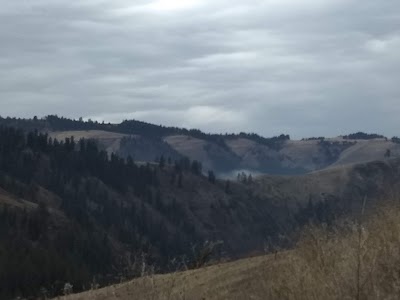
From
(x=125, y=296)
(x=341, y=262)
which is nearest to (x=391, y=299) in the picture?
(x=341, y=262)

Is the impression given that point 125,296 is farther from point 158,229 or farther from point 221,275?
point 158,229

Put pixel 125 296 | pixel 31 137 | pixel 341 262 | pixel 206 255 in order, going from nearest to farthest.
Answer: pixel 341 262 < pixel 125 296 < pixel 206 255 < pixel 31 137

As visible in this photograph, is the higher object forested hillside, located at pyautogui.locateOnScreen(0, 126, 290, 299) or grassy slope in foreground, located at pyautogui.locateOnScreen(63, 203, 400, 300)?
grassy slope in foreground, located at pyautogui.locateOnScreen(63, 203, 400, 300)

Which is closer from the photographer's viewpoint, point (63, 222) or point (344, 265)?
point (344, 265)

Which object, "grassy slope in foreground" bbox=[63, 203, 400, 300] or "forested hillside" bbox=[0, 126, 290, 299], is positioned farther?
"forested hillside" bbox=[0, 126, 290, 299]

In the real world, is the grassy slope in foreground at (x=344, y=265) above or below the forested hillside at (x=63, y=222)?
above

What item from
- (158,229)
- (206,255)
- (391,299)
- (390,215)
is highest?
(390,215)

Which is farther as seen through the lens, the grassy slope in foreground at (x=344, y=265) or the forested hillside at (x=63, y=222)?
the forested hillside at (x=63, y=222)

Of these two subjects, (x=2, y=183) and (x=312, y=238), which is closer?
(x=312, y=238)

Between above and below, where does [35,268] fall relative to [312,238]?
below

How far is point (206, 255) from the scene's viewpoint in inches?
711

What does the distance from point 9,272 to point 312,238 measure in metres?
87.2

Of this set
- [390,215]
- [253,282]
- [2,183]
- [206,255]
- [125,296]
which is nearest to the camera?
[390,215]

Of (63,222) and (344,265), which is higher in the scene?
(344,265)
